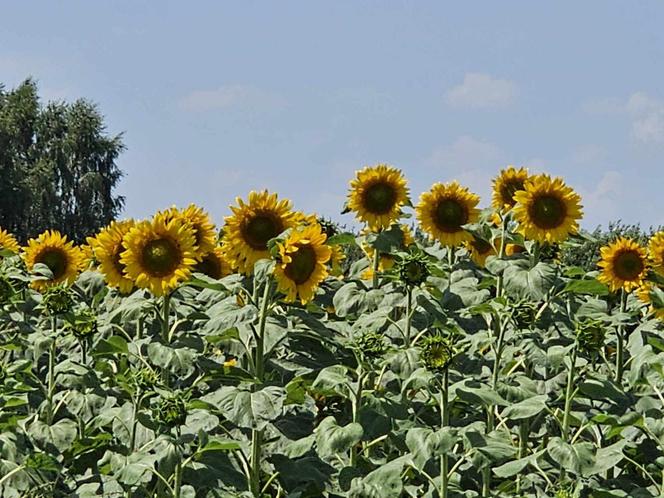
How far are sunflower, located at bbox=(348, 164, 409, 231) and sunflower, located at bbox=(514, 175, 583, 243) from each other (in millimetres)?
708

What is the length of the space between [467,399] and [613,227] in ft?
50.9

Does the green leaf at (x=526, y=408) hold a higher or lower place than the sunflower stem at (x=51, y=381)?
higher

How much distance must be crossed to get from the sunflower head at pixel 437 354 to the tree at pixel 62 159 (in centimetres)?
4253

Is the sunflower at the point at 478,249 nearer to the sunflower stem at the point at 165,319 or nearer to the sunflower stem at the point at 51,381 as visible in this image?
the sunflower stem at the point at 165,319

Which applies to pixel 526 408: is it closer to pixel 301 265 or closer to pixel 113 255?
pixel 301 265

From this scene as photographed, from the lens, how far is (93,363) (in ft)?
19.2

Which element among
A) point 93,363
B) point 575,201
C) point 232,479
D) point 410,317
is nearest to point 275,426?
point 232,479

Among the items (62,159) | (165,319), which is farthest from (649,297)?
(62,159)

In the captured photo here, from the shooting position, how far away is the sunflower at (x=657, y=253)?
6.45 metres

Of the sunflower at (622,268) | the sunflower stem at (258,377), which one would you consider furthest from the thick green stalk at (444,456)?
the sunflower at (622,268)

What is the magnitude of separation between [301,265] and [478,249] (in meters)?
2.37

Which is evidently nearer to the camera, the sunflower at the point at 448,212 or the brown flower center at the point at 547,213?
the brown flower center at the point at 547,213

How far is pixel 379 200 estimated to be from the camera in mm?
6590

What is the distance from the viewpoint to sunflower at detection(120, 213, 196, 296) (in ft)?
17.3
